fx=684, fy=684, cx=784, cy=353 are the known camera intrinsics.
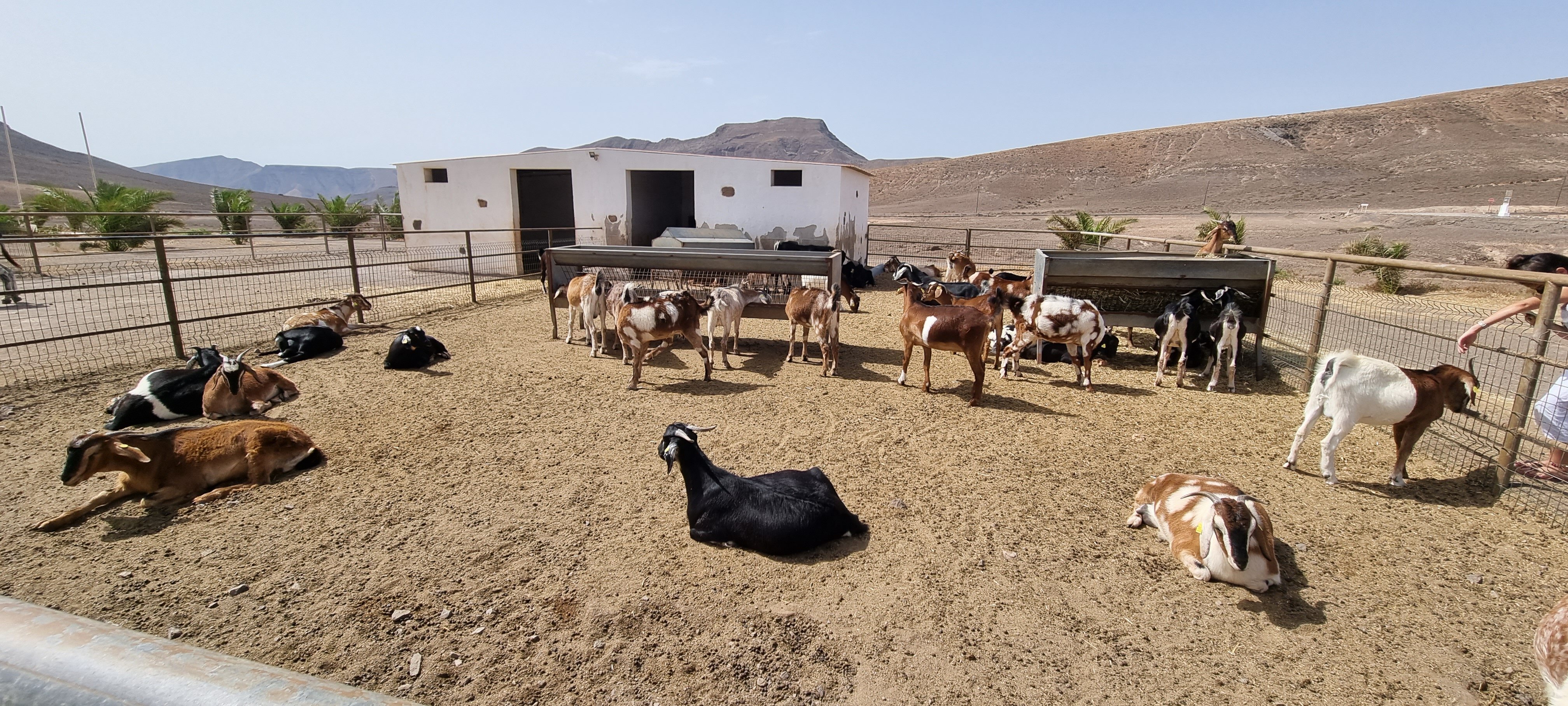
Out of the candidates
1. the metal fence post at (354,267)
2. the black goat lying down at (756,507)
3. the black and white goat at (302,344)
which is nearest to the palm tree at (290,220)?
the metal fence post at (354,267)

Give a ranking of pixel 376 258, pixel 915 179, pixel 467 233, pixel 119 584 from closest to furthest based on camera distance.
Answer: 1. pixel 119 584
2. pixel 467 233
3. pixel 376 258
4. pixel 915 179

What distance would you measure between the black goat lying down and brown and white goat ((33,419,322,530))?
298 cm

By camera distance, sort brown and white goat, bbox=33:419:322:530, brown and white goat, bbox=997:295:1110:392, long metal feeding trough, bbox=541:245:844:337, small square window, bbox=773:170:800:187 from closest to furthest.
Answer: brown and white goat, bbox=33:419:322:530, brown and white goat, bbox=997:295:1110:392, long metal feeding trough, bbox=541:245:844:337, small square window, bbox=773:170:800:187

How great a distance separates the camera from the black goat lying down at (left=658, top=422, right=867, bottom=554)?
404 centimetres

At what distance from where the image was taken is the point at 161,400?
6.00m

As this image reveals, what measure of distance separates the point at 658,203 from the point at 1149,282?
15991 mm

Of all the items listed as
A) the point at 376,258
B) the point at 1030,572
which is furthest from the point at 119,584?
the point at 376,258

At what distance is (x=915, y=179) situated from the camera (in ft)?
253

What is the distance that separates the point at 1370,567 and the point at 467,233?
13158 millimetres

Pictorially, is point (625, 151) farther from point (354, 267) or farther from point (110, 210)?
point (110, 210)

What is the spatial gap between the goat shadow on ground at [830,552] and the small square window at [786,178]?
44.6 ft

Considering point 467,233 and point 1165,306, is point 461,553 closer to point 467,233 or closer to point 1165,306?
point 1165,306

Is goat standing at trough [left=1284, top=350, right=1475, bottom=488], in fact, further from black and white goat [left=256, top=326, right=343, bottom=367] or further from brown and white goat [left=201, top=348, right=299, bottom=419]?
black and white goat [left=256, top=326, right=343, bottom=367]

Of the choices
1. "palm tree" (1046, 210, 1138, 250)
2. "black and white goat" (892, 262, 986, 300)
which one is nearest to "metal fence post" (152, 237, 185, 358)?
"black and white goat" (892, 262, 986, 300)
